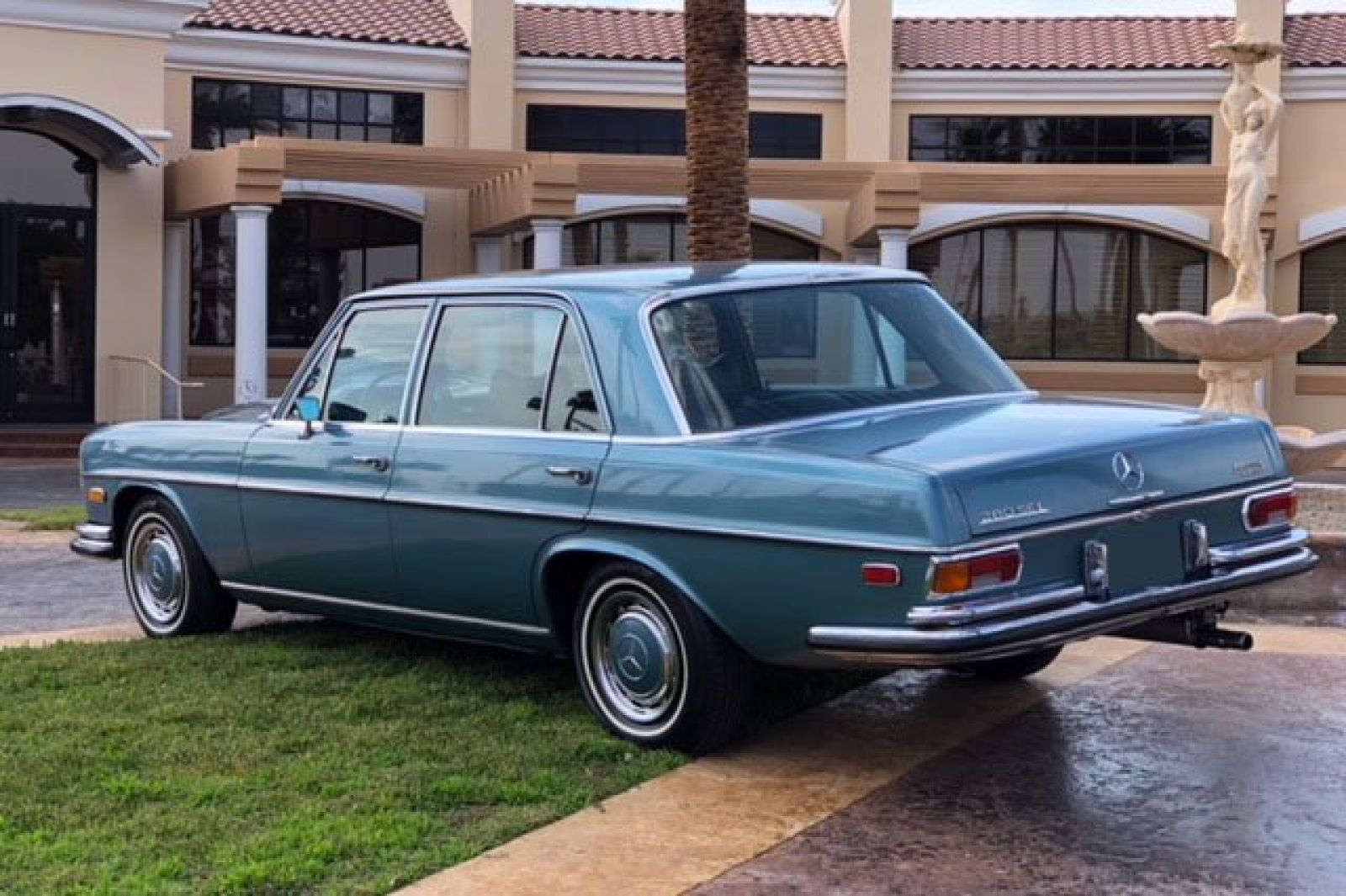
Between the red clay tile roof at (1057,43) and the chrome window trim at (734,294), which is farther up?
the red clay tile roof at (1057,43)

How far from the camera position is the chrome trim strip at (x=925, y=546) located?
486cm

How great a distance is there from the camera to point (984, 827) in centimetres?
507

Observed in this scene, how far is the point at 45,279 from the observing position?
22.2 metres

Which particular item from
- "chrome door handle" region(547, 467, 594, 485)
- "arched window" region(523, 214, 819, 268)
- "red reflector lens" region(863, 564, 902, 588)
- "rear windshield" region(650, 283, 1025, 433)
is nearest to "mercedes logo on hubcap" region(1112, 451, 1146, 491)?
"red reflector lens" region(863, 564, 902, 588)

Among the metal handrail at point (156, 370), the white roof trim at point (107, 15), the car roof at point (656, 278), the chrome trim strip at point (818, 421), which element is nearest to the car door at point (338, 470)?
the car roof at point (656, 278)

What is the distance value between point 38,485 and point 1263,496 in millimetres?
14396

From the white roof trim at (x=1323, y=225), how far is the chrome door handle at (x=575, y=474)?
2309cm

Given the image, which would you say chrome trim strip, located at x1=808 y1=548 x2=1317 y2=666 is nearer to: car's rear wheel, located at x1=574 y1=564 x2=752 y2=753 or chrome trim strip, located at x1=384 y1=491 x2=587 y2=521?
car's rear wheel, located at x1=574 y1=564 x2=752 y2=753

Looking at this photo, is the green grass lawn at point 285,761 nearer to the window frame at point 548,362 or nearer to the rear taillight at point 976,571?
the window frame at point 548,362

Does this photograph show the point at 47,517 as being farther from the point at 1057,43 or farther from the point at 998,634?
the point at 1057,43

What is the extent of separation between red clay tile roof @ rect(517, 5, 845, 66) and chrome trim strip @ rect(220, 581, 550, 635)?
19.8 meters

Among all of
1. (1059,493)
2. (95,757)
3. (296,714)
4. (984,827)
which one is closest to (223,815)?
Answer: (95,757)

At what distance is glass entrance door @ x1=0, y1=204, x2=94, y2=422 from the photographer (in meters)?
22.0

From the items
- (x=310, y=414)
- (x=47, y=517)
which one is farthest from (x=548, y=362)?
(x=47, y=517)
